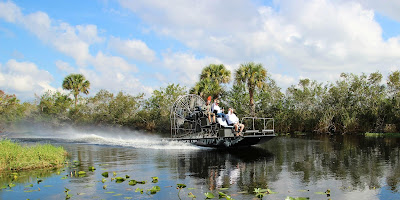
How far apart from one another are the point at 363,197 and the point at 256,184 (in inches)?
109

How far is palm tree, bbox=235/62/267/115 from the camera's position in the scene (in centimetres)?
3712

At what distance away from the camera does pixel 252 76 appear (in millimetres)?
37156

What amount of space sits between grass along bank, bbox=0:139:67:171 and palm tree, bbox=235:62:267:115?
2655 centimetres

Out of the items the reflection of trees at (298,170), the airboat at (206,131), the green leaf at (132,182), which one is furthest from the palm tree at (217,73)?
the green leaf at (132,182)

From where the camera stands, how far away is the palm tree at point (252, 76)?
1462 inches

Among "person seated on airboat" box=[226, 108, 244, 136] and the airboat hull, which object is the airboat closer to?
the airboat hull

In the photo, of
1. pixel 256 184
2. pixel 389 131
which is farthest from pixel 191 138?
pixel 389 131

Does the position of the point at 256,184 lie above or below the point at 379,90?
below

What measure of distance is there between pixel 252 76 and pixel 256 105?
452 cm

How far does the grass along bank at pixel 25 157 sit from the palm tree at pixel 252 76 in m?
26.5

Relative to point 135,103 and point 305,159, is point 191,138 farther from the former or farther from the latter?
point 135,103

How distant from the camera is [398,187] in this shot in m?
8.56

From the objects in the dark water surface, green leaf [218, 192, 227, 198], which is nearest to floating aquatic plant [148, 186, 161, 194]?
the dark water surface

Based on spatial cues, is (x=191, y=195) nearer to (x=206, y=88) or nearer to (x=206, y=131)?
(x=206, y=131)
